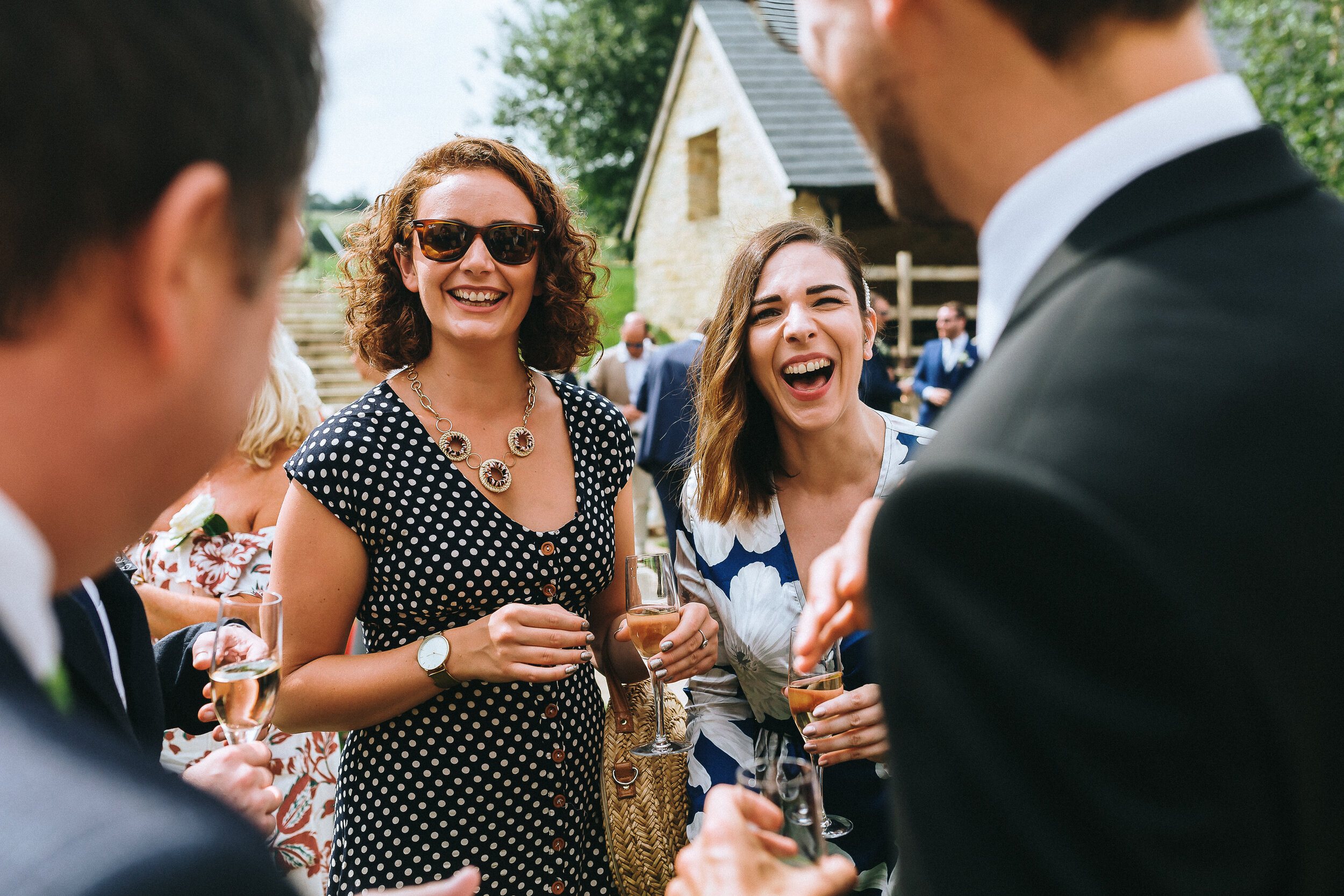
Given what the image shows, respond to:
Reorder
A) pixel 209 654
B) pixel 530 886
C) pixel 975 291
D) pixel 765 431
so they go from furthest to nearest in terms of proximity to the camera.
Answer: pixel 975 291
pixel 765 431
pixel 530 886
pixel 209 654

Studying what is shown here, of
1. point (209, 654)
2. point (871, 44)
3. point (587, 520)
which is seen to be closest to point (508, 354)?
point (587, 520)

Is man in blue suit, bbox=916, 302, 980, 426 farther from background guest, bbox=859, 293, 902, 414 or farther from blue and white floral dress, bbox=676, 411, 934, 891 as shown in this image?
blue and white floral dress, bbox=676, 411, 934, 891

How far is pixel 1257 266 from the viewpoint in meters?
0.84

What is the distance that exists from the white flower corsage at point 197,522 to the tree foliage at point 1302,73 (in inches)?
517

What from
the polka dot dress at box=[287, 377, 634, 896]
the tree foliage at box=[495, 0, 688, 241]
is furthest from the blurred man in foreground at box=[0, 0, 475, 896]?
the tree foliage at box=[495, 0, 688, 241]

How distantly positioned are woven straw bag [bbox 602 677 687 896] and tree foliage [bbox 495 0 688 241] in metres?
32.8

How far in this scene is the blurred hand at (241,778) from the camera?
1.66 metres

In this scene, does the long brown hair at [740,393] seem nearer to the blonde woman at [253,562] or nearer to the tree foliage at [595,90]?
the blonde woman at [253,562]

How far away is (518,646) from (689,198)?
20.5 meters

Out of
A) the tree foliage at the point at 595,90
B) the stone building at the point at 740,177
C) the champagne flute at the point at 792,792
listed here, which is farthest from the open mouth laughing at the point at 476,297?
the tree foliage at the point at 595,90

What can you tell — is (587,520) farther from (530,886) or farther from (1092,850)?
(1092,850)

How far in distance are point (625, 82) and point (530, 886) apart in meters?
35.1

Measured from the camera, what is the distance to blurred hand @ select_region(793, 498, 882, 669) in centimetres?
150

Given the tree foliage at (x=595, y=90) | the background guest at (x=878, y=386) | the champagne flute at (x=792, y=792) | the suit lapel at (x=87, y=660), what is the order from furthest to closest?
the tree foliage at (x=595, y=90)
the background guest at (x=878, y=386)
the suit lapel at (x=87, y=660)
the champagne flute at (x=792, y=792)
